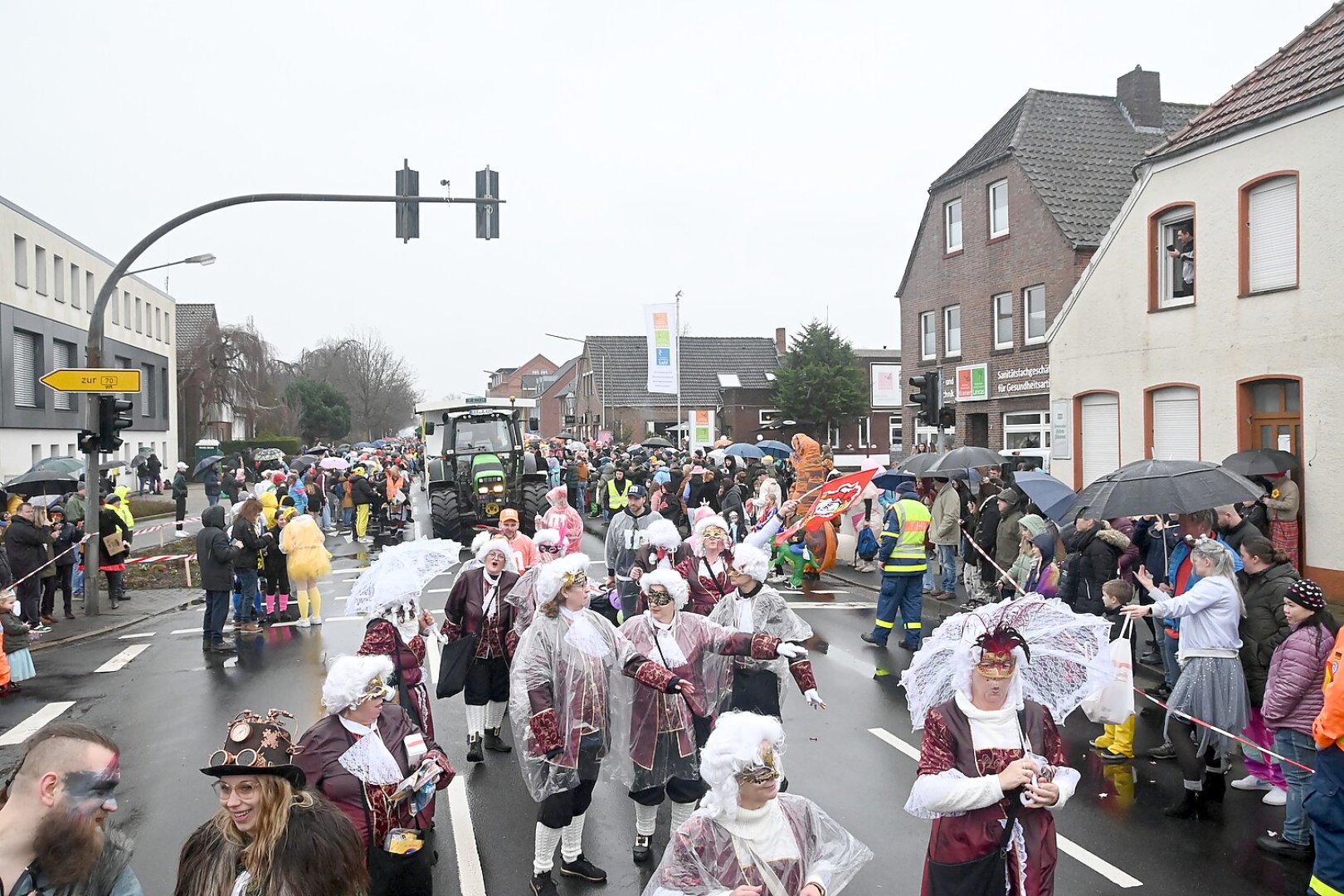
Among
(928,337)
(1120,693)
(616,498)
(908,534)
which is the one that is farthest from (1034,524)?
(928,337)

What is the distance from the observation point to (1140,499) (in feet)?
23.4

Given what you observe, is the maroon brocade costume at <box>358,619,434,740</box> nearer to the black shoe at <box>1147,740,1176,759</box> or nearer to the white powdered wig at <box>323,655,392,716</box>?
the white powdered wig at <box>323,655,392,716</box>

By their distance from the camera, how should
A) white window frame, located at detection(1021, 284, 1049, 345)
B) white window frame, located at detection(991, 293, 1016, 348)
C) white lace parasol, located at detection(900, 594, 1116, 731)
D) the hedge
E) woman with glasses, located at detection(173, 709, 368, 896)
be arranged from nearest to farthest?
woman with glasses, located at detection(173, 709, 368, 896) → white lace parasol, located at detection(900, 594, 1116, 731) → white window frame, located at detection(1021, 284, 1049, 345) → white window frame, located at detection(991, 293, 1016, 348) → the hedge

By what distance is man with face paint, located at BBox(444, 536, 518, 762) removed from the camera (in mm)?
7130

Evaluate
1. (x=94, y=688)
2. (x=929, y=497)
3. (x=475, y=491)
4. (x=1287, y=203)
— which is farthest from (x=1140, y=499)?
(x=475, y=491)

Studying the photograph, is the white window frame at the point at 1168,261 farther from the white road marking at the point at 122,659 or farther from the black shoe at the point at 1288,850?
the white road marking at the point at 122,659

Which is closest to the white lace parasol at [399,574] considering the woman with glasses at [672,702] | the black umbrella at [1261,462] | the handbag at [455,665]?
the handbag at [455,665]

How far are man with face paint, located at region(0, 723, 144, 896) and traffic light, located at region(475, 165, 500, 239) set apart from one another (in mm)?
11632

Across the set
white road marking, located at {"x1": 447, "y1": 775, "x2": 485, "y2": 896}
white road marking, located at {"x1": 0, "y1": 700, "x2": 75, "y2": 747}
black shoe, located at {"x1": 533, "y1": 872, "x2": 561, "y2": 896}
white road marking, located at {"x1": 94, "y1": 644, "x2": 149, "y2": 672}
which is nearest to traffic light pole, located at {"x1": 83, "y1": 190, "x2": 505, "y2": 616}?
white road marking, located at {"x1": 94, "y1": 644, "x2": 149, "y2": 672}

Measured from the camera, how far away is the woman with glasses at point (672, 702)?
5.26 m

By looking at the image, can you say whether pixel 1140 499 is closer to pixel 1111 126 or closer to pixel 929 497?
pixel 929 497

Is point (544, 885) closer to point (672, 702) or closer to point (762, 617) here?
point (672, 702)

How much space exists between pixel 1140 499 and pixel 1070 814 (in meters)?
2.44

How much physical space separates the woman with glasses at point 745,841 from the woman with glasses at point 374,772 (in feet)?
4.31
